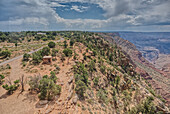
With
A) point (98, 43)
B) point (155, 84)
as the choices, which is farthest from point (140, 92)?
point (155, 84)

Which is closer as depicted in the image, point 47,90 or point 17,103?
point 17,103

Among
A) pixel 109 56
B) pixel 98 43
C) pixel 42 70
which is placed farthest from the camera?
pixel 98 43

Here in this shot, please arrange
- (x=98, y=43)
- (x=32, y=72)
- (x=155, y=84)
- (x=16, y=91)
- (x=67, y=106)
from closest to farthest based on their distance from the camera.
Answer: (x=67, y=106)
(x=16, y=91)
(x=32, y=72)
(x=98, y=43)
(x=155, y=84)

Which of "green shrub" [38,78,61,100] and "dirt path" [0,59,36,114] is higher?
"green shrub" [38,78,61,100]

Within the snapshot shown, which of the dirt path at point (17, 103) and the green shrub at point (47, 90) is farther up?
the green shrub at point (47, 90)

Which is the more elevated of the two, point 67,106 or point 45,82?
point 45,82

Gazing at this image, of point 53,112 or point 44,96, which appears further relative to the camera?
point 44,96

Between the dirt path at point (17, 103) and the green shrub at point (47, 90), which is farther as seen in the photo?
the green shrub at point (47, 90)

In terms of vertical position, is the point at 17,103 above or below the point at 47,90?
below

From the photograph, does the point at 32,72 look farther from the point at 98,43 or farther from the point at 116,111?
the point at 98,43

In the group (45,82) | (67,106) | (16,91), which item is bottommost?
(67,106)

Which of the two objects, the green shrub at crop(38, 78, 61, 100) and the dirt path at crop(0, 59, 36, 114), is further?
the green shrub at crop(38, 78, 61, 100)
